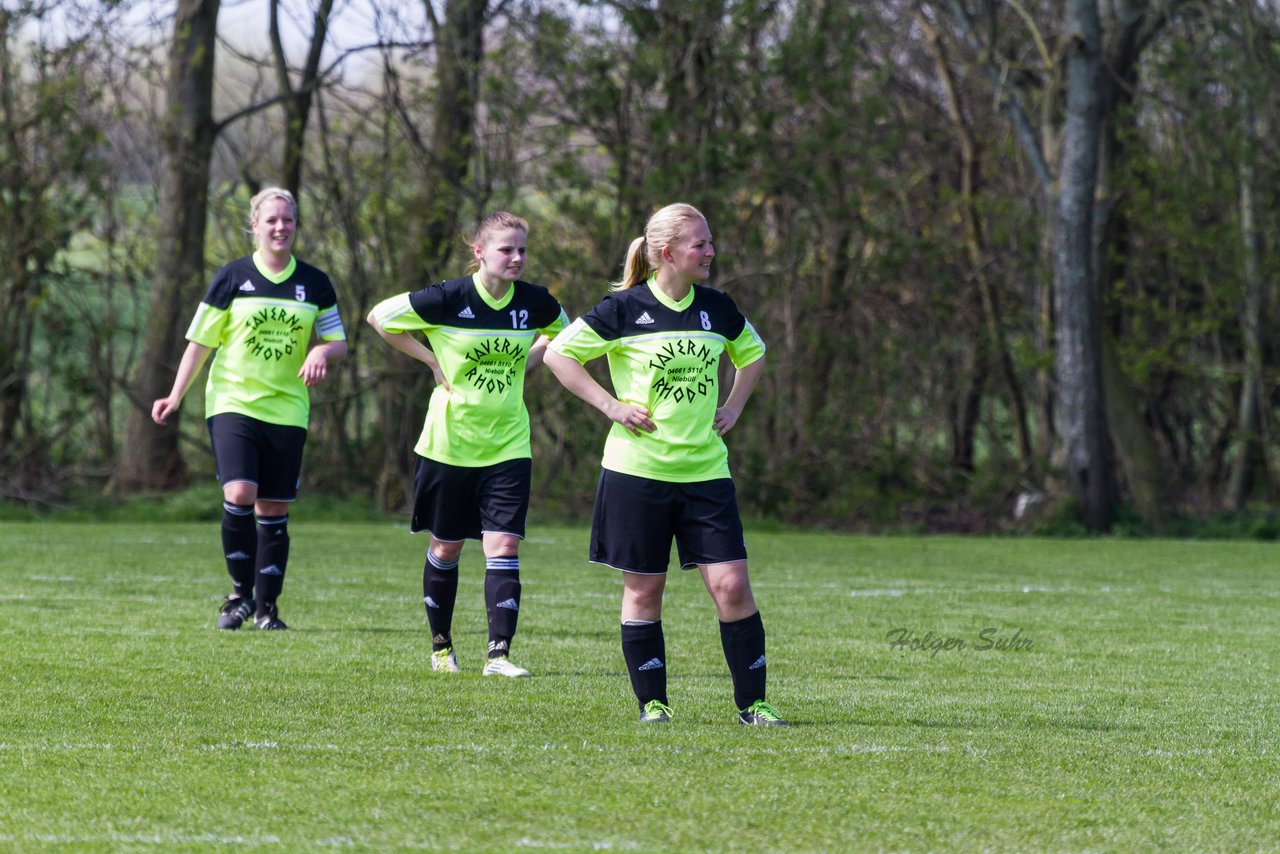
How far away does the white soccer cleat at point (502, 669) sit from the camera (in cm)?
619

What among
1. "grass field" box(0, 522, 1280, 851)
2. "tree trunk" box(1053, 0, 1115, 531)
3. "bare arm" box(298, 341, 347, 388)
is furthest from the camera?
"tree trunk" box(1053, 0, 1115, 531)

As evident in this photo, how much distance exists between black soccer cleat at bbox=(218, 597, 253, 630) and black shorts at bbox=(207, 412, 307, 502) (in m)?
0.47

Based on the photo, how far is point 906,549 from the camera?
12812 mm

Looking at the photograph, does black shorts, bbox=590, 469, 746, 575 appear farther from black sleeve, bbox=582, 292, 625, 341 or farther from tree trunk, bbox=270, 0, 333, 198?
tree trunk, bbox=270, 0, 333, 198

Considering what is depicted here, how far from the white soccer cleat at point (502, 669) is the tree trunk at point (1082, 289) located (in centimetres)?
950

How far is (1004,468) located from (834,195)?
3137mm

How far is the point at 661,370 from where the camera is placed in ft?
16.8

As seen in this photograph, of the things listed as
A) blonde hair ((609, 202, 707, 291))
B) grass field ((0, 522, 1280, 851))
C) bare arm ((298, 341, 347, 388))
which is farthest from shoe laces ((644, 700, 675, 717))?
bare arm ((298, 341, 347, 388))

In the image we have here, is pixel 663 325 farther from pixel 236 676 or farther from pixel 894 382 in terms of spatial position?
pixel 894 382

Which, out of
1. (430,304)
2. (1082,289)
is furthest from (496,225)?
(1082,289)

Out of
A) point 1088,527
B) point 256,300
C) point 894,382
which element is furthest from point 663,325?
point 894,382

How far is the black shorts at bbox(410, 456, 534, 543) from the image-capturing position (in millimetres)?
6375

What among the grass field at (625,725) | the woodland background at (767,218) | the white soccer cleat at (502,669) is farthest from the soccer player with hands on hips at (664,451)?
the woodland background at (767,218)

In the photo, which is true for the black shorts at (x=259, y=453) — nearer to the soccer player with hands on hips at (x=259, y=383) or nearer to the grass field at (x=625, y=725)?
the soccer player with hands on hips at (x=259, y=383)
